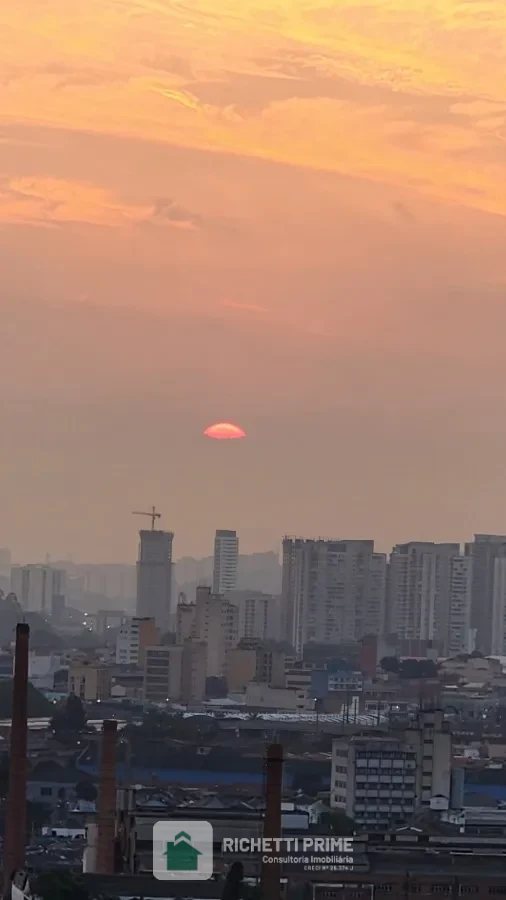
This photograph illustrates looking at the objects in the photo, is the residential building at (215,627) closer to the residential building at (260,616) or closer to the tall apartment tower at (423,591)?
the residential building at (260,616)

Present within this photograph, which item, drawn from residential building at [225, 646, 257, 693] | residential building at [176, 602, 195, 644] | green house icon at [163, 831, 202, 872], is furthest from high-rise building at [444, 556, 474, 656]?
green house icon at [163, 831, 202, 872]

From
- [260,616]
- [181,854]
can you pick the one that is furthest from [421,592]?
[181,854]

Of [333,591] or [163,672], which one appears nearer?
[163,672]

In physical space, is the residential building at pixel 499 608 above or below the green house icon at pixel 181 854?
above

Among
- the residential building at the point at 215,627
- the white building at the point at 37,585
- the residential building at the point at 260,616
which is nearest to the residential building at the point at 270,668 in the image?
the residential building at the point at 215,627

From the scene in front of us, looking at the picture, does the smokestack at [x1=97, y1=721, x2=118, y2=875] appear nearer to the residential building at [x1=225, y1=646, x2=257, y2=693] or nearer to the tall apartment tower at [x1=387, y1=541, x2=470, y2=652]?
the residential building at [x1=225, y1=646, x2=257, y2=693]

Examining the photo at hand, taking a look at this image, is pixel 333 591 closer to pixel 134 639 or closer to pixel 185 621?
pixel 185 621
